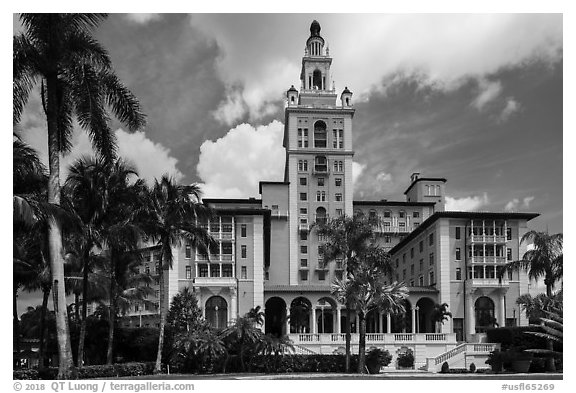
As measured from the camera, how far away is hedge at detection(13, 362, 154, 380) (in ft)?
101

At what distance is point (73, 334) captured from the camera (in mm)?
49469

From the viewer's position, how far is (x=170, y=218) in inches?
1836

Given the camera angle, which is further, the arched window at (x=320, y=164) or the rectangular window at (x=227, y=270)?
the arched window at (x=320, y=164)

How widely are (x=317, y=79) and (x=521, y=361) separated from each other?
76.3 metres

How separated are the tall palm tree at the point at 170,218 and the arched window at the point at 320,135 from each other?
2595 inches

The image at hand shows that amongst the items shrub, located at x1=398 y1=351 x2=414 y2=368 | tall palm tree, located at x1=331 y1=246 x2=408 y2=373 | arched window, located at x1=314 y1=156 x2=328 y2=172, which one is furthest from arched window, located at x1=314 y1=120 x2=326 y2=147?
tall palm tree, located at x1=331 y1=246 x2=408 y2=373

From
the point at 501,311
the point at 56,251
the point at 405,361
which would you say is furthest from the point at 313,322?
the point at 56,251

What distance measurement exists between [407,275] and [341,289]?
51.5 m

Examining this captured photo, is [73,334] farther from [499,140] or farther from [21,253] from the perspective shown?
[499,140]

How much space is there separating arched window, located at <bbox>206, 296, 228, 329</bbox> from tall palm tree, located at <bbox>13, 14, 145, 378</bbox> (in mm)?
49815

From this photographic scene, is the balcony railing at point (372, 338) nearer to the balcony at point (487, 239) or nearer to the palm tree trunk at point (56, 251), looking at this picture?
the balcony at point (487, 239)

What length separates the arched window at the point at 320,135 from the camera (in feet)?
370

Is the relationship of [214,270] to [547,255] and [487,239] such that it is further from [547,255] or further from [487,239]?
[547,255]

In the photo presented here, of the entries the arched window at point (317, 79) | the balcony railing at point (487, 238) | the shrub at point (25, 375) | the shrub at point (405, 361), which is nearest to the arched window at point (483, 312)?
the balcony railing at point (487, 238)
